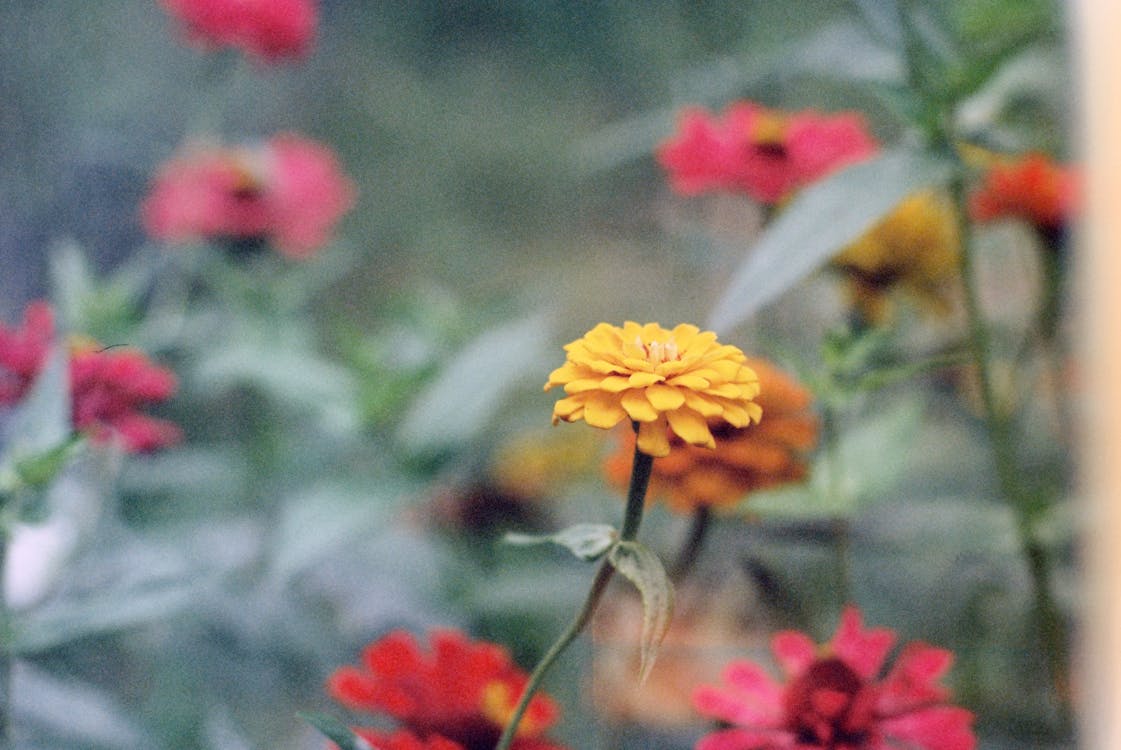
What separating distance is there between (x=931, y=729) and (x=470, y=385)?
28 centimetres

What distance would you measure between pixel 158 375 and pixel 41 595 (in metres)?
0.09

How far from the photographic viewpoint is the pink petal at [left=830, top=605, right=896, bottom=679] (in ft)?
0.84

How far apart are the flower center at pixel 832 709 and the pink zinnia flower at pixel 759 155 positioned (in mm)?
229

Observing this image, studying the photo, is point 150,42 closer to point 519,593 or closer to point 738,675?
point 519,593

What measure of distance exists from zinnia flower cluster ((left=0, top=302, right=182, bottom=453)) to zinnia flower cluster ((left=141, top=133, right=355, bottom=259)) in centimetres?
20

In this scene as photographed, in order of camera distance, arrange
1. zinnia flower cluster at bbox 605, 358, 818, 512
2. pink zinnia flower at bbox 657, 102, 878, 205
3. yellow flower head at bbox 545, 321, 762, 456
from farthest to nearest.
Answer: pink zinnia flower at bbox 657, 102, 878, 205
zinnia flower cluster at bbox 605, 358, 818, 512
yellow flower head at bbox 545, 321, 762, 456

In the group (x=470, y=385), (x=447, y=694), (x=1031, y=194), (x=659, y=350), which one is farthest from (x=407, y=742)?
(x=1031, y=194)

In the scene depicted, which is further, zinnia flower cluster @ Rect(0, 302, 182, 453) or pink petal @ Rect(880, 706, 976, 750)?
zinnia flower cluster @ Rect(0, 302, 182, 453)

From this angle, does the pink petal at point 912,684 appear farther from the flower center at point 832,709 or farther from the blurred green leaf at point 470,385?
the blurred green leaf at point 470,385

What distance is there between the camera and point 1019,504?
1.30 ft

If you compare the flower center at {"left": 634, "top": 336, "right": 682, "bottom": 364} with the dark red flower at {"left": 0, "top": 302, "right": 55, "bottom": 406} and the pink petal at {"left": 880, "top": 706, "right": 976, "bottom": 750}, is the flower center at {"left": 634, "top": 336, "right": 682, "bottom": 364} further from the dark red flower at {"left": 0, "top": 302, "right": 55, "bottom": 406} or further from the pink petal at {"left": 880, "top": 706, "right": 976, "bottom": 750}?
the dark red flower at {"left": 0, "top": 302, "right": 55, "bottom": 406}

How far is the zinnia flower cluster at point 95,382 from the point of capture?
35 cm

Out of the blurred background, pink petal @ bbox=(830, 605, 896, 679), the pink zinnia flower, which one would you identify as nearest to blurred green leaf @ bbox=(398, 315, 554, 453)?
the blurred background

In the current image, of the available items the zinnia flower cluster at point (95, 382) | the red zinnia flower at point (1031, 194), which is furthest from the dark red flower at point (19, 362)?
the red zinnia flower at point (1031, 194)
